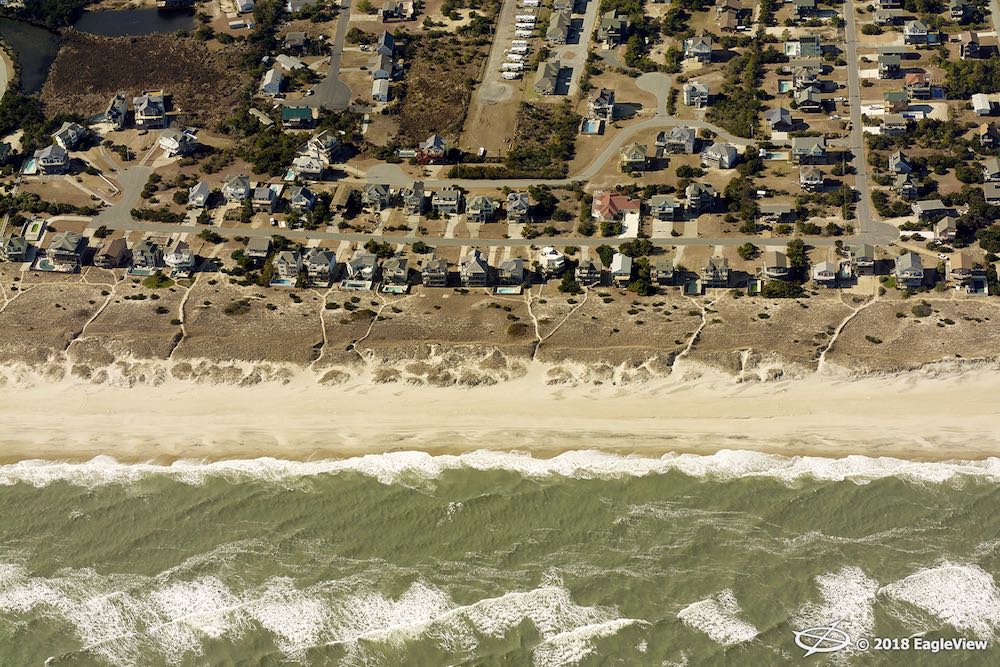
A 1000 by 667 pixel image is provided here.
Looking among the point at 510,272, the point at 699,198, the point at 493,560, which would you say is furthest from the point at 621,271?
the point at 493,560

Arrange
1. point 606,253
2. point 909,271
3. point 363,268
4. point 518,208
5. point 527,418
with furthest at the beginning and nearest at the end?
point 518,208, point 606,253, point 363,268, point 909,271, point 527,418

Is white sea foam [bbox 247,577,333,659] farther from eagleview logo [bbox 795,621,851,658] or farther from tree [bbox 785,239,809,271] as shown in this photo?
tree [bbox 785,239,809,271]

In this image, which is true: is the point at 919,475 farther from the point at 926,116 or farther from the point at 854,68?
the point at 854,68

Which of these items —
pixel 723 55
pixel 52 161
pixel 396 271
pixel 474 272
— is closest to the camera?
pixel 474 272

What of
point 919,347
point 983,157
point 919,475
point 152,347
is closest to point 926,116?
point 983,157

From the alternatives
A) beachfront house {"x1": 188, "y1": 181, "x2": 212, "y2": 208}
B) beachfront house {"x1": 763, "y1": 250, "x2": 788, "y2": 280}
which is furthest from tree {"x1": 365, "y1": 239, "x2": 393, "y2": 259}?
beachfront house {"x1": 763, "y1": 250, "x2": 788, "y2": 280}

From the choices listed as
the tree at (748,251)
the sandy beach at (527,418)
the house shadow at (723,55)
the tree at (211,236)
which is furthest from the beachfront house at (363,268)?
the house shadow at (723,55)

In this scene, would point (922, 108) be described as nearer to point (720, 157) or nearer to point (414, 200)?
point (720, 157)
